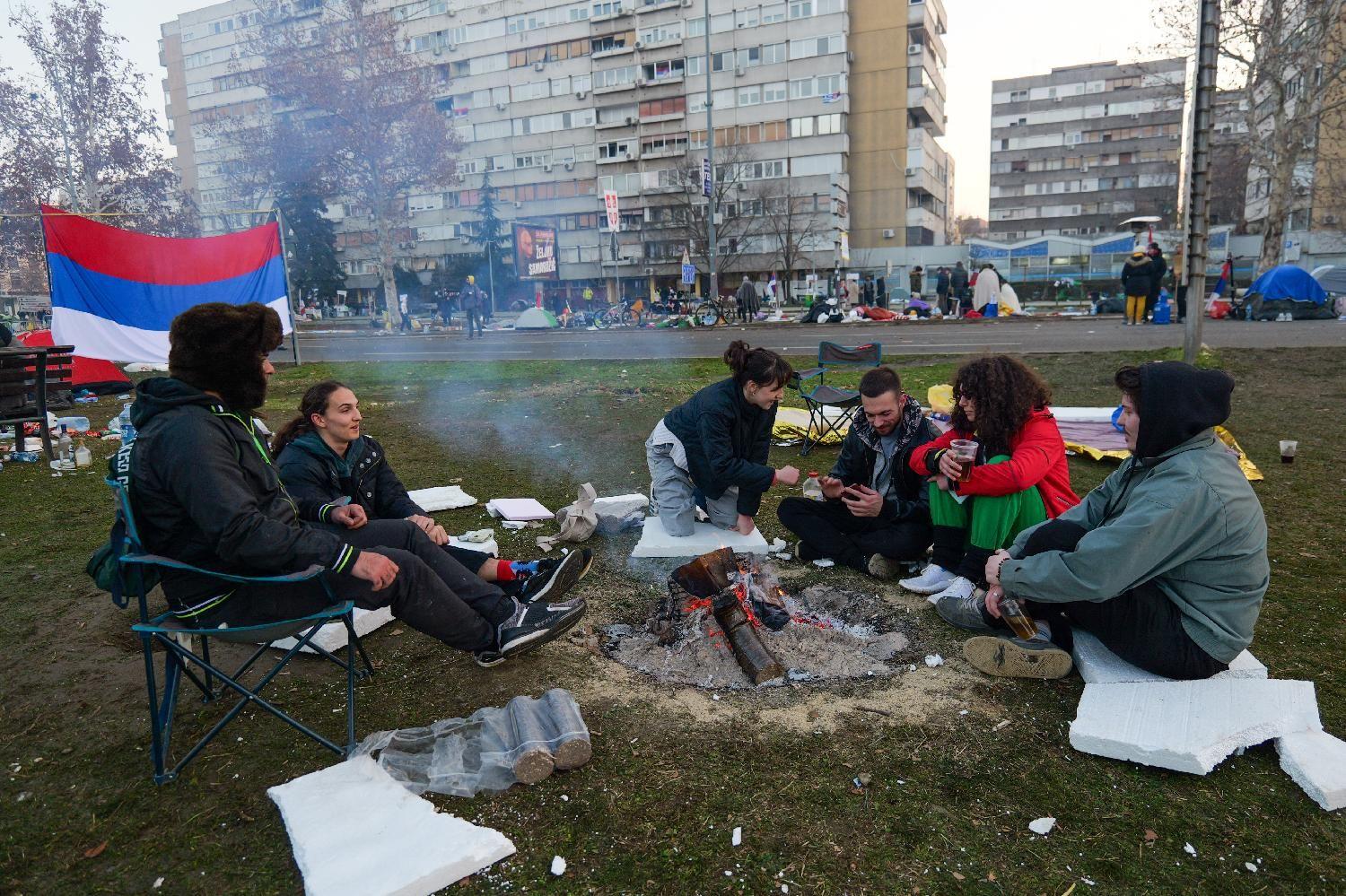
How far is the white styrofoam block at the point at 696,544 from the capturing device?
174 inches

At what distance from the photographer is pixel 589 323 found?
28.9 m

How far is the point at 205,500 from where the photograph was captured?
241 centimetres

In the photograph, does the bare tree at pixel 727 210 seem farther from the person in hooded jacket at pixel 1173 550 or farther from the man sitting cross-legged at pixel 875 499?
the person in hooded jacket at pixel 1173 550

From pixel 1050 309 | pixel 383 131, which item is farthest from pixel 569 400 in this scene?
pixel 1050 309

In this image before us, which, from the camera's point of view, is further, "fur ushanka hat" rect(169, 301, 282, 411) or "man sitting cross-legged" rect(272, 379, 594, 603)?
"man sitting cross-legged" rect(272, 379, 594, 603)

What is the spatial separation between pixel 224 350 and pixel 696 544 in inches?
102

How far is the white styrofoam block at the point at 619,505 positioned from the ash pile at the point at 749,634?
1.35 meters

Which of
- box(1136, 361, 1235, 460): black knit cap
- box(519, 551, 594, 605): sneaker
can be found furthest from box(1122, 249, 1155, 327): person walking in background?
box(519, 551, 594, 605): sneaker

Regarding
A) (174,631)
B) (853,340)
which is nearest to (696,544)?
(174,631)

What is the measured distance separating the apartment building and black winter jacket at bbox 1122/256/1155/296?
95.6 feet

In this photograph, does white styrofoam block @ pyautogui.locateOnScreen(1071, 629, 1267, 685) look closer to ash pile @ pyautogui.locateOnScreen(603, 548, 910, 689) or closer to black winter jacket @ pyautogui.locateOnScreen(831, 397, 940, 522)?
ash pile @ pyautogui.locateOnScreen(603, 548, 910, 689)

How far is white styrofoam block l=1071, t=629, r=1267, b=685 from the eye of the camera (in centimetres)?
279

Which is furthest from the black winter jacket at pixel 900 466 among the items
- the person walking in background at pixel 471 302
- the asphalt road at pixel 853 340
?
the person walking in background at pixel 471 302

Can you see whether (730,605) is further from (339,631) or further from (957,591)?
(339,631)
